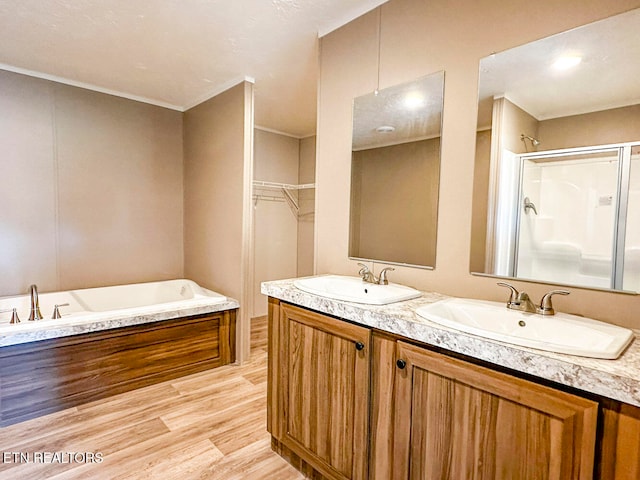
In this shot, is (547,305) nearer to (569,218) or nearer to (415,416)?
(569,218)

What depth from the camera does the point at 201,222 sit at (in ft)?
11.5

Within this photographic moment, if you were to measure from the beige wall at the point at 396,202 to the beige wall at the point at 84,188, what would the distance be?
8.14ft

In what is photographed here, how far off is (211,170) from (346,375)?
2536mm

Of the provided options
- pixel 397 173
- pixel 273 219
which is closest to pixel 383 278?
pixel 397 173

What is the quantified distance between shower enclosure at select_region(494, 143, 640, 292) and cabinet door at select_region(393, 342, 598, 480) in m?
0.57

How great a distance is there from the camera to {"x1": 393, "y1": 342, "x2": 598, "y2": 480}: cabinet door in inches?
34.8

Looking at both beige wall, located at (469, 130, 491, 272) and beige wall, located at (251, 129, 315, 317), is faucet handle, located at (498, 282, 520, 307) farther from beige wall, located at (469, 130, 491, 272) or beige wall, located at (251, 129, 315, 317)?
beige wall, located at (251, 129, 315, 317)

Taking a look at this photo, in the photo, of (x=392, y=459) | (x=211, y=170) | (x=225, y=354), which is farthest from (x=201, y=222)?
(x=392, y=459)

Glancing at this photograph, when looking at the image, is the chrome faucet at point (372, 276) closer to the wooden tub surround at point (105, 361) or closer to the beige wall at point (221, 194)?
the beige wall at point (221, 194)

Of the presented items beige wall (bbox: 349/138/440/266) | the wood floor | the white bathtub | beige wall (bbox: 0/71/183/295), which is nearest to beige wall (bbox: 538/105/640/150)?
beige wall (bbox: 349/138/440/266)

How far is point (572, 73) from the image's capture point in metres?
1.31

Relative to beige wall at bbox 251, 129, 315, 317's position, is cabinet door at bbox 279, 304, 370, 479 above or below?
below

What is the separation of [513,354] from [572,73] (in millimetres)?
1088

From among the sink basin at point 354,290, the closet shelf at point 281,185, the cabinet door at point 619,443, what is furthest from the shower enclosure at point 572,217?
the closet shelf at point 281,185
